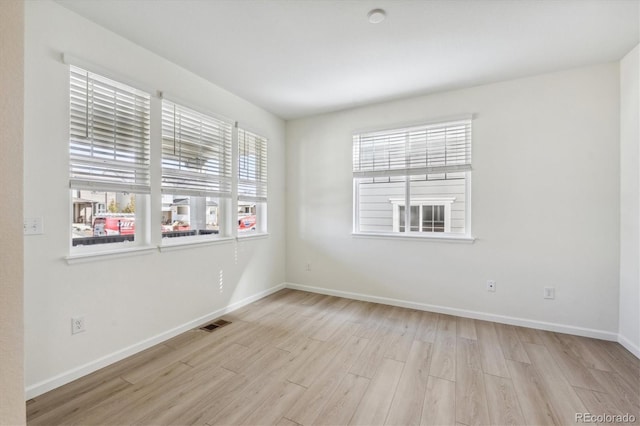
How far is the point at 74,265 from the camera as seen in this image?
2104 mm

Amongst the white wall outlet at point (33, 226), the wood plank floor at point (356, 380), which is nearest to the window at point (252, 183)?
the wood plank floor at point (356, 380)

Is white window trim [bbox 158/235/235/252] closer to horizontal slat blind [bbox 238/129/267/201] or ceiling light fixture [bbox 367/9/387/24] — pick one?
horizontal slat blind [bbox 238/129/267/201]

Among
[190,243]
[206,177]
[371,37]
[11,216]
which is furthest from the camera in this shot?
[206,177]

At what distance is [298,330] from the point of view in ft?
9.85

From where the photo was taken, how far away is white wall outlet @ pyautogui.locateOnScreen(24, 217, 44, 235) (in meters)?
1.85

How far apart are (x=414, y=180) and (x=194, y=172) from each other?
8.84 ft

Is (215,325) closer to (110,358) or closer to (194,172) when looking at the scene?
(110,358)

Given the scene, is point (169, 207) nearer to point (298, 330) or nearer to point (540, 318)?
point (298, 330)

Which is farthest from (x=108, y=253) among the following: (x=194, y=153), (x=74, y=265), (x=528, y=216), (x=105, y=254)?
(x=528, y=216)

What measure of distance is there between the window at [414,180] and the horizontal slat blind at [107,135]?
2.61 m

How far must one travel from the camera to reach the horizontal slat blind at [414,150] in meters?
3.41

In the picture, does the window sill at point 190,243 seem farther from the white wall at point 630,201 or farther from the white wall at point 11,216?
the white wall at point 630,201

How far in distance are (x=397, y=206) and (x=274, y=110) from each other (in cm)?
226

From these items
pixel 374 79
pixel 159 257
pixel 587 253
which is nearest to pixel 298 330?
pixel 159 257
